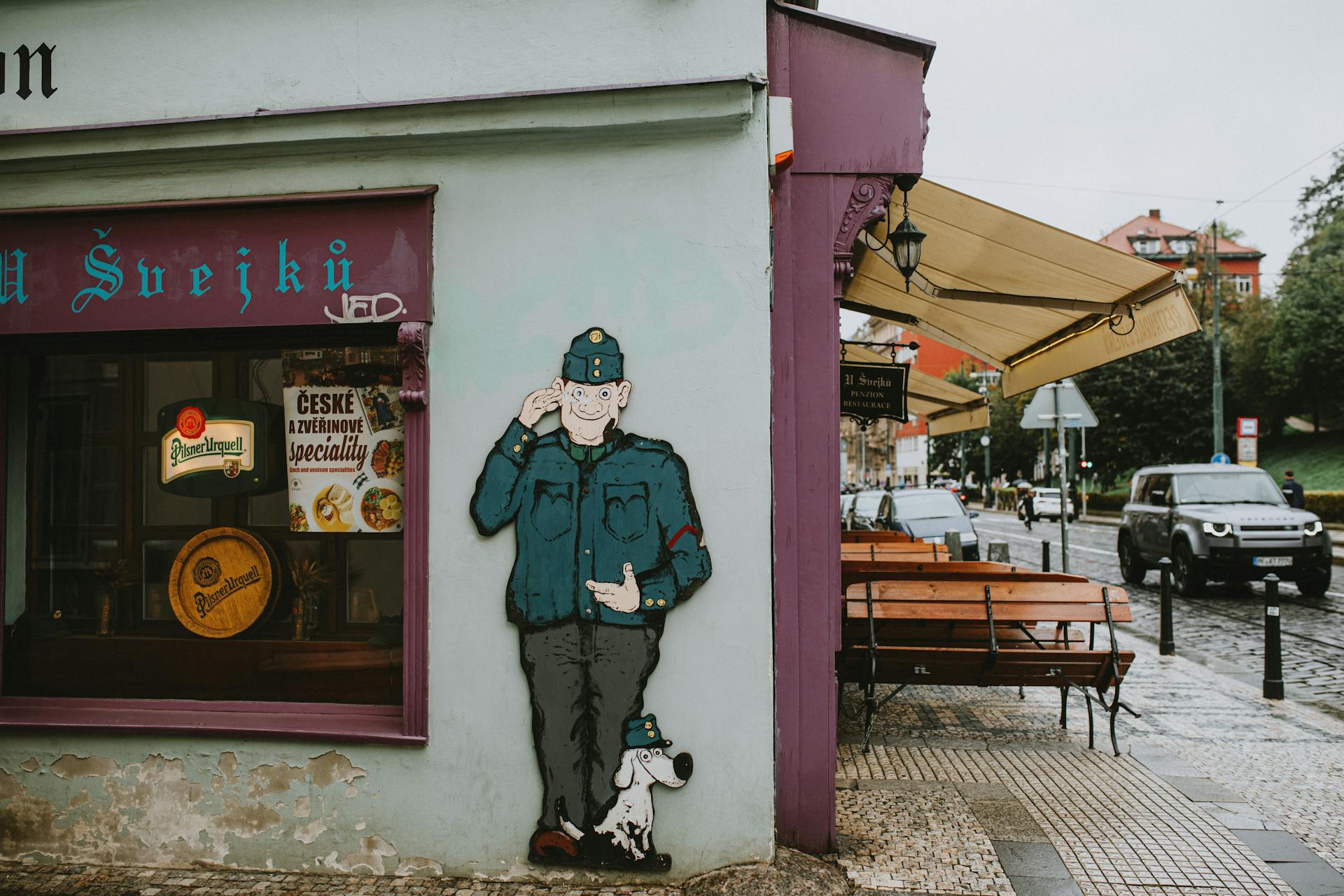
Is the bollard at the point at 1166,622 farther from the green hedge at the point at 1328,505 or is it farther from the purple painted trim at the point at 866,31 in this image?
the green hedge at the point at 1328,505

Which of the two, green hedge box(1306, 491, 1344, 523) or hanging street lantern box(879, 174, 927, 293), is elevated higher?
hanging street lantern box(879, 174, 927, 293)

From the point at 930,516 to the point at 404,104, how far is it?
48.6ft

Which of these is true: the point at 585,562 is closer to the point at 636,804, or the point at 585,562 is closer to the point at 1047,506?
the point at 636,804

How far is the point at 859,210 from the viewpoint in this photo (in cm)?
462

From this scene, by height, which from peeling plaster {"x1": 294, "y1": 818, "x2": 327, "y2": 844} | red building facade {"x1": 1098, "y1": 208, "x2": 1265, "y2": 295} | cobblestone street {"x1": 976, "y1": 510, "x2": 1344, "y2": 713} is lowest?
cobblestone street {"x1": 976, "y1": 510, "x2": 1344, "y2": 713}

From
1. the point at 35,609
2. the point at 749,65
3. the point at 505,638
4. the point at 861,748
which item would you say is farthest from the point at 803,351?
the point at 35,609

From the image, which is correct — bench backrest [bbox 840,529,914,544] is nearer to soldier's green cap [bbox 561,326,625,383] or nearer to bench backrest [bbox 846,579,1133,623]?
bench backrest [bbox 846,579,1133,623]

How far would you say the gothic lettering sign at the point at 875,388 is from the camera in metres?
9.26

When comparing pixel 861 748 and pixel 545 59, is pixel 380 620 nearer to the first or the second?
pixel 545 59

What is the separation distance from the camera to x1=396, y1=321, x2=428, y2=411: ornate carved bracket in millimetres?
4426

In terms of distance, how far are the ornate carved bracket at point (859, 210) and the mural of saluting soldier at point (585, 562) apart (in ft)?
3.91

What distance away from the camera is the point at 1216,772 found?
591cm

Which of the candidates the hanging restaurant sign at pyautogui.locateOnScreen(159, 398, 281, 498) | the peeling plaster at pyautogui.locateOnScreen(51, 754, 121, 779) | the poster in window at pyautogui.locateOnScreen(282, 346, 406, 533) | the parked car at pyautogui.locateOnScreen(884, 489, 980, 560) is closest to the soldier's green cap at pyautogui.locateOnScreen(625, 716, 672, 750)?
the poster in window at pyautogui.locateOnScreen(282, 346, 406, 533)

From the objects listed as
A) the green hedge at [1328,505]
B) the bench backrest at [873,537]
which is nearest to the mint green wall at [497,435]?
the bench backrest at [873,537]
